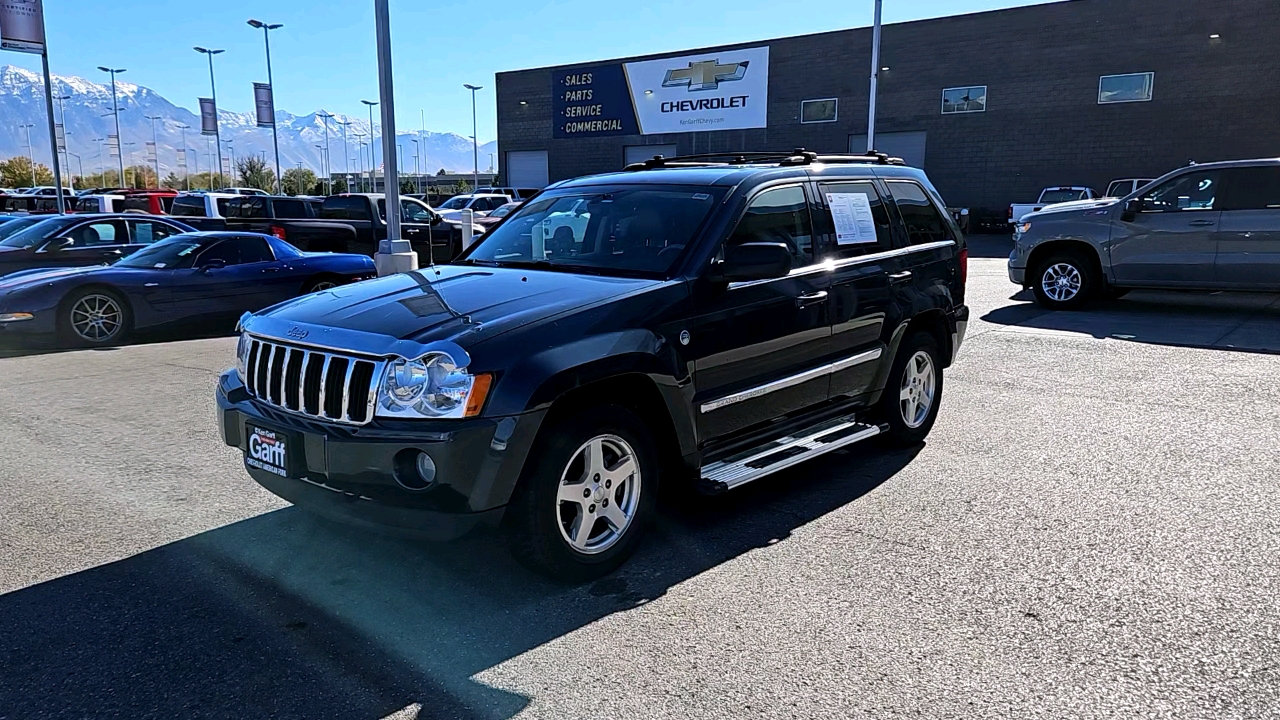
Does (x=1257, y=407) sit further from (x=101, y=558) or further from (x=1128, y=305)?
(x=101, y=558)

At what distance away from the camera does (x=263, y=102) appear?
142 ft

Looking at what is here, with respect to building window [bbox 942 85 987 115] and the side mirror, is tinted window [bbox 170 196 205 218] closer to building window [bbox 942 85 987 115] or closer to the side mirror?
the side mirror

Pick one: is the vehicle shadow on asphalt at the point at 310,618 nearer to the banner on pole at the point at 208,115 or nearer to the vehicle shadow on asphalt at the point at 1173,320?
the vehicle shadow on asphalt at the point at 1173,320

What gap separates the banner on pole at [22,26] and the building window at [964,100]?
90.3 ft

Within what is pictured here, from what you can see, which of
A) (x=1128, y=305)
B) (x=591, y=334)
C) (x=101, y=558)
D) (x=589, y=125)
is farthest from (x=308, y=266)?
(x=589, y=125)

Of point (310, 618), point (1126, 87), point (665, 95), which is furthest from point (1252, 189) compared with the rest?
point (665, 95)

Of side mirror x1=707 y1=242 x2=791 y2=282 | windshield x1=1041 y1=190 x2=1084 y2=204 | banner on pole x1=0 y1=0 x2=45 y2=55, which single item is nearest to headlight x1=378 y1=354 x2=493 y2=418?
side mirror x1=707 y1=242 x2=791 y2=282

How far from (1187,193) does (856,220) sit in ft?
27.7

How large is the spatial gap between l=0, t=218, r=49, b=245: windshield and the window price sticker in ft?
41.4

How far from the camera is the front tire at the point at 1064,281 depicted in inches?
488

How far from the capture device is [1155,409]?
696 cm

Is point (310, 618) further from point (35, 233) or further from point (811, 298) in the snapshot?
point (35, 233)

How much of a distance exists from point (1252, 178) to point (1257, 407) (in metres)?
5.80

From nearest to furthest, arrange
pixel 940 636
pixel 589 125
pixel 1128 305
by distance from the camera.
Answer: pixel 940 636 < pixel 1128 305 < pixel 589 125
